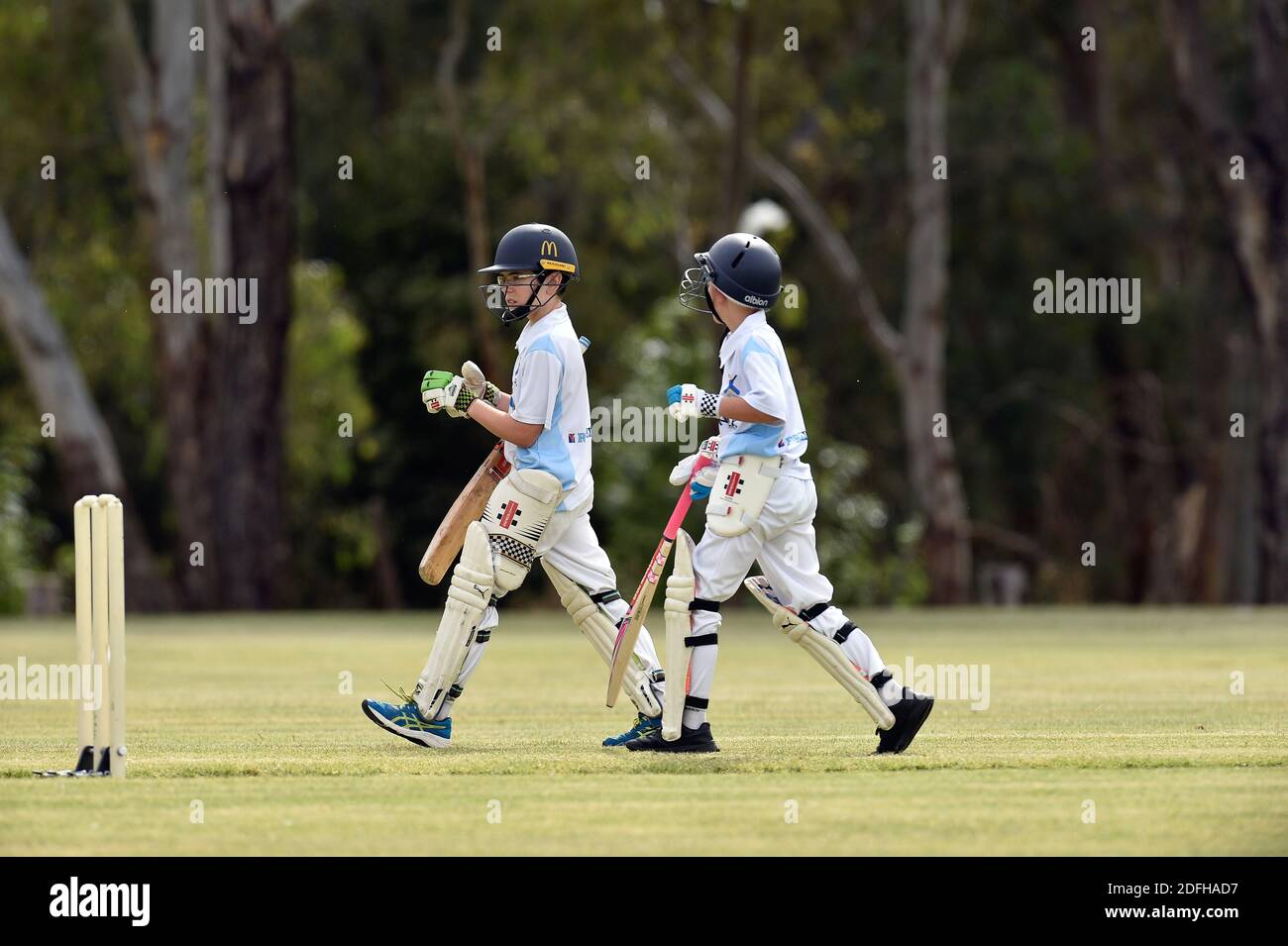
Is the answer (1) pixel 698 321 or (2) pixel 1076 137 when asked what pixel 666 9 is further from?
(2) pixel 1076 137

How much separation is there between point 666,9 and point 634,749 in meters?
31.9

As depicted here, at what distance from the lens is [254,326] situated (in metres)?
31.5

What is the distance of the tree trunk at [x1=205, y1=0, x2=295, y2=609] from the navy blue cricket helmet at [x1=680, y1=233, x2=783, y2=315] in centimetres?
2032

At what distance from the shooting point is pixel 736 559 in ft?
36.7

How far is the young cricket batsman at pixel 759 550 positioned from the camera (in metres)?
11.1

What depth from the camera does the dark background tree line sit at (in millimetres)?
33906

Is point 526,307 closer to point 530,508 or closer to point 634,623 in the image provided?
point 530,508

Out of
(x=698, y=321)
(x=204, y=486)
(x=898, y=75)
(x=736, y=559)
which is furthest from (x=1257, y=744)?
(x=898, y=75)

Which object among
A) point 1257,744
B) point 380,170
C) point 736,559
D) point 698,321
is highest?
point 380,170

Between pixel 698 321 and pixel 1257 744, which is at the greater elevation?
pixel 698 321

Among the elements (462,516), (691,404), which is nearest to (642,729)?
Result: (462,516)

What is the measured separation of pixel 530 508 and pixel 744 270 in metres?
1.54
